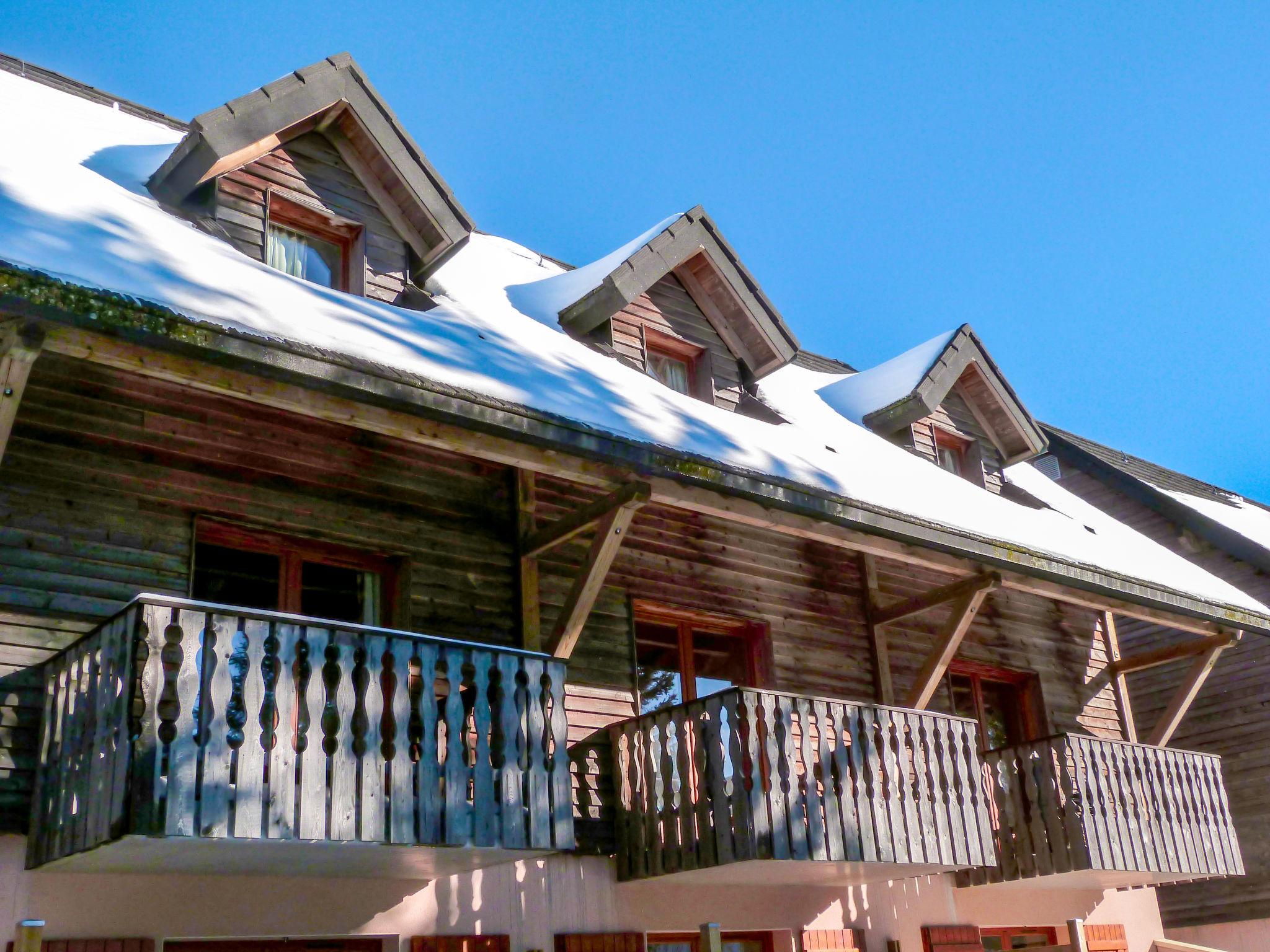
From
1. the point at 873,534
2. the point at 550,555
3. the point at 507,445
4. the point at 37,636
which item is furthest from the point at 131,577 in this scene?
the point at 873,534

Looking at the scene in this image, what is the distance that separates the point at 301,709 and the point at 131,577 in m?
1.90

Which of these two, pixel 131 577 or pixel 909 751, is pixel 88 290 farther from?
pixel 909 751

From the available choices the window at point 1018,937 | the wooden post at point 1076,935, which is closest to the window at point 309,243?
the window at point 1018,937

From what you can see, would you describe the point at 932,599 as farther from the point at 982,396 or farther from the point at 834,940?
the point at 982,396

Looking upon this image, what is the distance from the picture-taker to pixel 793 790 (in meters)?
9.17

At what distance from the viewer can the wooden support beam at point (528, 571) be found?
993 cm

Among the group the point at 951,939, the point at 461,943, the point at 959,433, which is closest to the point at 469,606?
the point at 461,943

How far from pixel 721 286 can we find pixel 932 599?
152 inches

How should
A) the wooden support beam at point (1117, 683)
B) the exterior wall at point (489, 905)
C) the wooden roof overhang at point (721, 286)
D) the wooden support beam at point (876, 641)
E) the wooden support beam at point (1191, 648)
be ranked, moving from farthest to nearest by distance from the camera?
the wooden support beam at point (1117, 683)
the wooden support beam at point (1191, 648)
the wooden roof overhang at point (721, 286)
the wooden support beam at point (876, 641)
the exterior wall at point (489, 905)

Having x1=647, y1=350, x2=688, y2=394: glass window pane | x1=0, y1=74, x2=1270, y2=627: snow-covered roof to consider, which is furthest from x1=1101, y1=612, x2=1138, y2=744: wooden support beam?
x1=647, y1=350, x2=688, y2=394: glass window pane

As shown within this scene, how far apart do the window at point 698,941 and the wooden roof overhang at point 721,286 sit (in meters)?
5.60

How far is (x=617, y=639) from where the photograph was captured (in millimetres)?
10734

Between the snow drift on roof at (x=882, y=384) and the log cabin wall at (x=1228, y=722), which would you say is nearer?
the snow drift on roof at (x=882, y=384)

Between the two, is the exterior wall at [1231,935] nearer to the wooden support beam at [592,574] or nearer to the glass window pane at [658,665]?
the glass window pane at [658,665]
